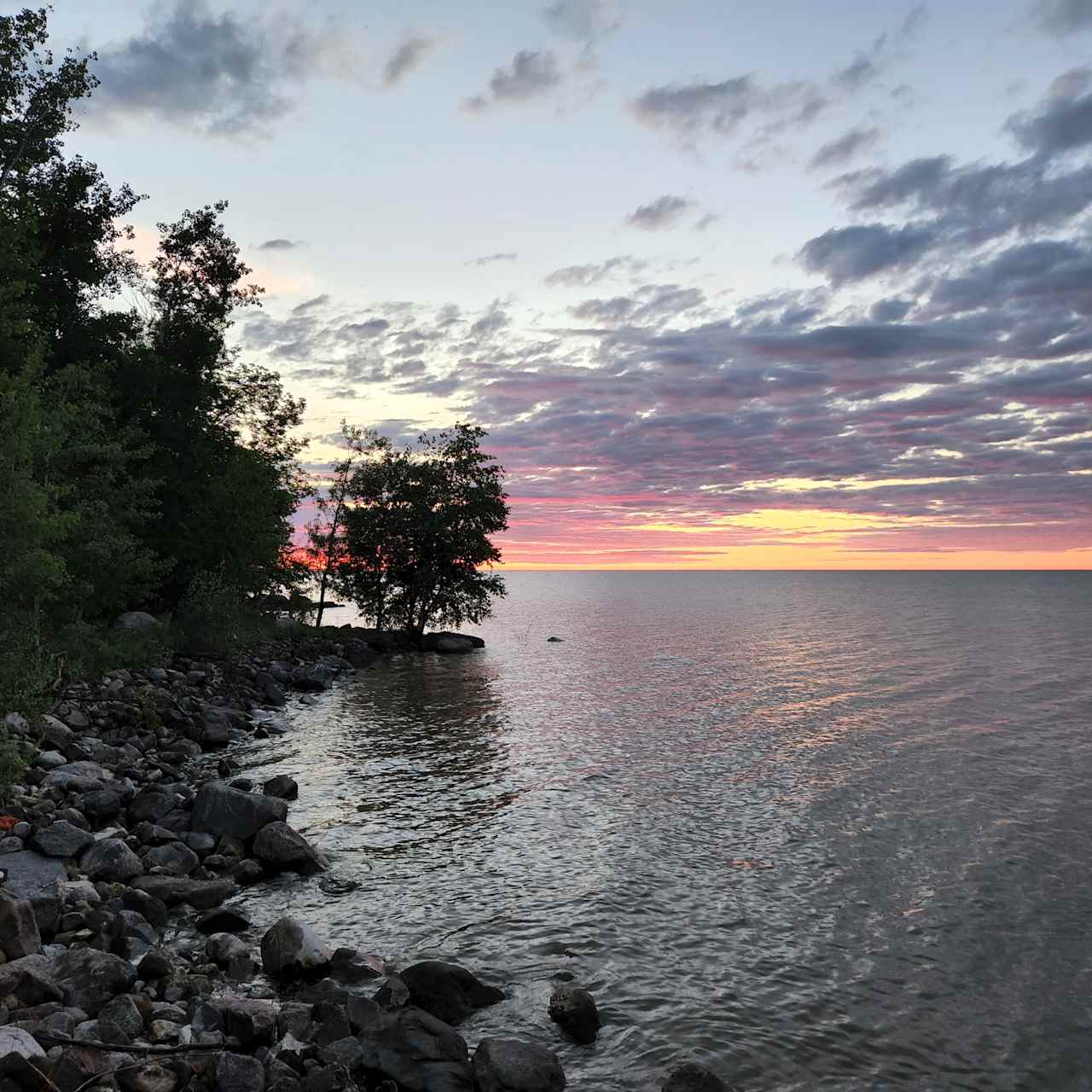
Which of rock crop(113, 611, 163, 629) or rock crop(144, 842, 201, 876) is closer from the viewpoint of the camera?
rock crop(144, 842, 201, 876)

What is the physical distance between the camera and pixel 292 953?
1279 centimetres

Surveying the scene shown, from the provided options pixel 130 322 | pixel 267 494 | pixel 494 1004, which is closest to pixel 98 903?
pixel 494 1004

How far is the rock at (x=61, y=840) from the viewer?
15.9 meters

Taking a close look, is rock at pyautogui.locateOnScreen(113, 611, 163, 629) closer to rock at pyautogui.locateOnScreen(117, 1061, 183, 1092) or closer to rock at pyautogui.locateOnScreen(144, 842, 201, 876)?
rock at pyautogui.locateOnScreen(144, 842, 201, 876)

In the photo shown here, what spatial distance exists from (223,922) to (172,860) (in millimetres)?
3443

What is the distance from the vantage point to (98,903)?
14.4m

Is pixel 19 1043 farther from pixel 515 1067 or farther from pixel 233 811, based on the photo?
pixel 233 811

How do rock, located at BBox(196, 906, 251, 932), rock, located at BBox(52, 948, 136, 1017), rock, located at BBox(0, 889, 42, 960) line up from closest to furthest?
1. rock, located at BBox(52, 948, 136, 1017)
2. rock, located at BBox(0, 889, 42, 960)
3. rock, located at BBox(196, 906, 251, 932)

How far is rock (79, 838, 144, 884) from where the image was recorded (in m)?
15.8

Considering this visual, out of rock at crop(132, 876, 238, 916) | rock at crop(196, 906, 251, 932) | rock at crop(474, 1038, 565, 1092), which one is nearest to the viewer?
rock at crop(474, 1038, 565, 1092)

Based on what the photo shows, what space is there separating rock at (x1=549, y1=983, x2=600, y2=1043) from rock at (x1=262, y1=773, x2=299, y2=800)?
45.0ft

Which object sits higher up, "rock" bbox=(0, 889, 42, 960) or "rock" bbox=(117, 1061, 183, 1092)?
"rock" bbox=(0, 889, 42, 960)

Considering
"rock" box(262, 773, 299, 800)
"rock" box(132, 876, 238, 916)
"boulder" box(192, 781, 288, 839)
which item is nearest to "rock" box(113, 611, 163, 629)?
"rock" box(262, 773, 299, 800)

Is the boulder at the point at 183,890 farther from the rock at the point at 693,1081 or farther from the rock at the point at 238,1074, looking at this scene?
the rock at the point at 693,1081
